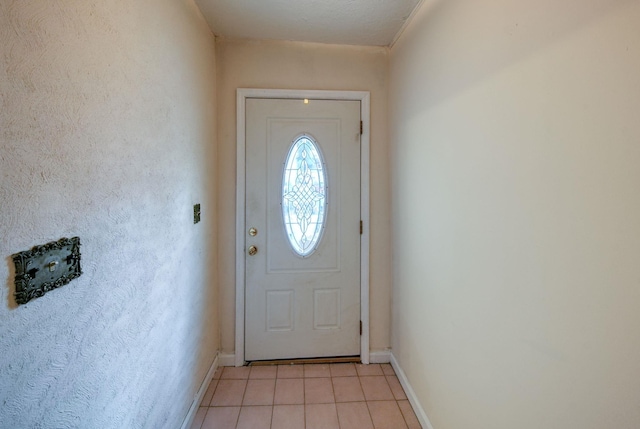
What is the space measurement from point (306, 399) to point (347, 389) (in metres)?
0.30

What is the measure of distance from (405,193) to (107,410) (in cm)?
186

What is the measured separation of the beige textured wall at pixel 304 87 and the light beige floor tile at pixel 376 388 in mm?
270

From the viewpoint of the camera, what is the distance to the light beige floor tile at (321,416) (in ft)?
5.87

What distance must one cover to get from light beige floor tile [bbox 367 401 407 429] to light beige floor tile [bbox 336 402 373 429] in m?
0.04

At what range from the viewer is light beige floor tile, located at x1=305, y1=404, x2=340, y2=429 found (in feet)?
5.87

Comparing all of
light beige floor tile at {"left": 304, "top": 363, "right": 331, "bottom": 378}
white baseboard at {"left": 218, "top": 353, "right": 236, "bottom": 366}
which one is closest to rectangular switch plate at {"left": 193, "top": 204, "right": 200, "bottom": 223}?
white baseboard at {"left": 218, "top": 353, "right": 236, "bottom": 366}

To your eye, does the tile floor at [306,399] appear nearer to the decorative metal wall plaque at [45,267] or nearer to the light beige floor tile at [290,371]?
the light beige floor tile at [290,371]

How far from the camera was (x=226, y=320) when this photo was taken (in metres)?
2.36

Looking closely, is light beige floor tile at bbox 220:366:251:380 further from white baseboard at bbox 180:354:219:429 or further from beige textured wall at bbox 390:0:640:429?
beige textured wall at bbox 390:0:640:429

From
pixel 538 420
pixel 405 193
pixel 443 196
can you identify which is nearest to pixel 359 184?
pixel 405 193

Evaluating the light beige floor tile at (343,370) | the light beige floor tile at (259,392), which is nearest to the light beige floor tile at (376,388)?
the light beige floor tile at (343,370)

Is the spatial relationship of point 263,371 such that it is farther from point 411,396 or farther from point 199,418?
point 411,396

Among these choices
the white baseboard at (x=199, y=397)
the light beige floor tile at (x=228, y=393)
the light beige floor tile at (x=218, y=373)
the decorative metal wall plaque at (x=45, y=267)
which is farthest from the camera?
the light beige floor tile at (x=218, y=373)

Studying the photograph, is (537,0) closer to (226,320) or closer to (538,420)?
(538,420)
